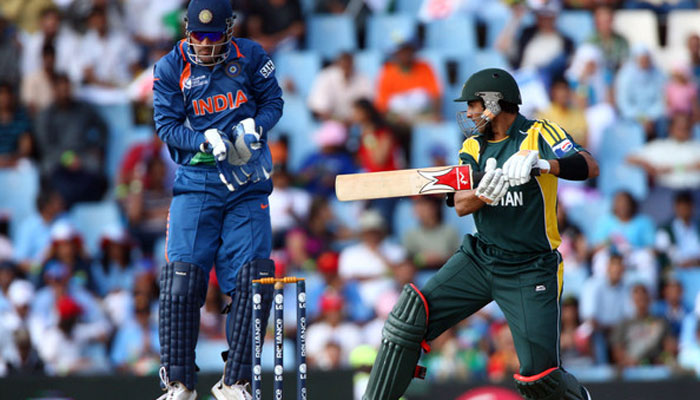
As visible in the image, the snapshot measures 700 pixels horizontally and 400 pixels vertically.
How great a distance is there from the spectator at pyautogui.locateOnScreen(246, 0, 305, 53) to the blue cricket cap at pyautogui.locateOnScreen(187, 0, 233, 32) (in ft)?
19.5

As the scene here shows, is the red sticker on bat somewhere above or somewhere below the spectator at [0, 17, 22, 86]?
below

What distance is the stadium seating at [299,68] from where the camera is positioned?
458 inches

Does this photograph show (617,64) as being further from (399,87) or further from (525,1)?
(399,87)

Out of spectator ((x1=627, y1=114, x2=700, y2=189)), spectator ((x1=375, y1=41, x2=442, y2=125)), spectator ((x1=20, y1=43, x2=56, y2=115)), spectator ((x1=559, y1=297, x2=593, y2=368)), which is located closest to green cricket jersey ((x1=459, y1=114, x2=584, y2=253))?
spectator ((x1=559, y1=297, x2=593, y2=368))

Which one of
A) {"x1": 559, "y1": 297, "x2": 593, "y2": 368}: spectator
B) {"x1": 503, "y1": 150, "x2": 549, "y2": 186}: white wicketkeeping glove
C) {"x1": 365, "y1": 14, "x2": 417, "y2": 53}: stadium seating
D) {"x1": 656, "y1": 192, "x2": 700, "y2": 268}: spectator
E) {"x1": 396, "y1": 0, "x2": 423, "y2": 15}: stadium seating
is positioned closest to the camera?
{"x1": 503, "y1": 150, "x2": 549, "y2": 186}: white wicketkeeping glove

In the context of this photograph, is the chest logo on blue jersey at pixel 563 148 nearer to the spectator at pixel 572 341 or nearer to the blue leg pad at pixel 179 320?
the blue leg pad at pixel 179 320

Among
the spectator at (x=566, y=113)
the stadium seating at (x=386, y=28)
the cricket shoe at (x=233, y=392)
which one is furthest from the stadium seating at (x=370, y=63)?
Answer: the cricket shoe at (x=233, y=392)

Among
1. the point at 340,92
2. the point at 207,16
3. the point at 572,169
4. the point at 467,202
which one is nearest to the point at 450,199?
the point at 467,202

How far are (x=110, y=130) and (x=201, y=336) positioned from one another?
2835 millimetres

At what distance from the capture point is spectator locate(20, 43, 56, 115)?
36.6 ft

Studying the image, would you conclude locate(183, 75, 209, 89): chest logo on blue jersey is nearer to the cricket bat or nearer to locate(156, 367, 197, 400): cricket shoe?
the cricket bat

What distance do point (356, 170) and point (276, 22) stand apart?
227 cm

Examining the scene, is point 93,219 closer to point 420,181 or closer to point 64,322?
point 64,322

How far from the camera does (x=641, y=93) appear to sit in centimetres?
1141
